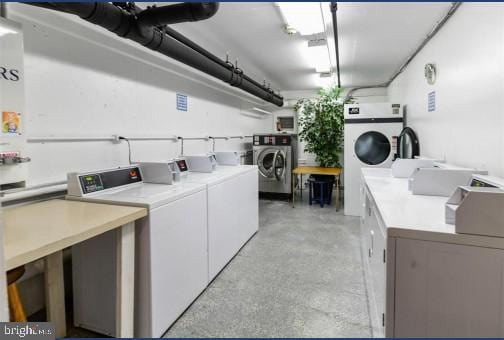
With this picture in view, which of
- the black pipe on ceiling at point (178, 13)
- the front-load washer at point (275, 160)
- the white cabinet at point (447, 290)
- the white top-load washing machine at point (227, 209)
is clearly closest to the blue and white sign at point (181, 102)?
the white top-load washing machine at point (227, 209)

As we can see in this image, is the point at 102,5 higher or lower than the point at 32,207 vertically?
higher

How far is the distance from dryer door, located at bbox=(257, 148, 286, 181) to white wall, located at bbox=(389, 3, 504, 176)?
9.35 feet

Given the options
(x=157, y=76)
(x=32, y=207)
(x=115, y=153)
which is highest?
(x=157, y=76)

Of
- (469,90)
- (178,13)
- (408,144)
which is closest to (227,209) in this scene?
(178,13)

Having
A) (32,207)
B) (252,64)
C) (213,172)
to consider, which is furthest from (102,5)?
(252,64)

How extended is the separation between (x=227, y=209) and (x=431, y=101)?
263 cm

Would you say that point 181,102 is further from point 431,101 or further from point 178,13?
point 431,101

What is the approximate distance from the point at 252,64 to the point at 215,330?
4150mm

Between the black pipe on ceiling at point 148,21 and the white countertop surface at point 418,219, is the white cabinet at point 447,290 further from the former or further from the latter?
the black pipe on ceiling at point 148,21

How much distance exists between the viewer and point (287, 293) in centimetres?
237

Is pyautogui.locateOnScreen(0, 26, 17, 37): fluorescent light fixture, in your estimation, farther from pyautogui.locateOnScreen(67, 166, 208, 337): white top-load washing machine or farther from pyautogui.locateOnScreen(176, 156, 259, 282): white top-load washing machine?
pyautogui.locateOnScreen(176, 156, 259, 282): white top-load washing machine

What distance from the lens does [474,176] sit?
168 cm

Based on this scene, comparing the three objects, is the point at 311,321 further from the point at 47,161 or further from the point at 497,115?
the point at 47,161

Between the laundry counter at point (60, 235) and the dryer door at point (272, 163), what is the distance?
168 inches
